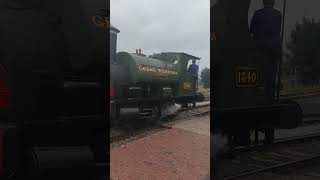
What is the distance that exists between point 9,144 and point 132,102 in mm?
701

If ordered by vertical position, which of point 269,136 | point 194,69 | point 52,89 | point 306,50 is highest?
point 306,50

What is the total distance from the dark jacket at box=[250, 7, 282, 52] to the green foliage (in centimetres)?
9

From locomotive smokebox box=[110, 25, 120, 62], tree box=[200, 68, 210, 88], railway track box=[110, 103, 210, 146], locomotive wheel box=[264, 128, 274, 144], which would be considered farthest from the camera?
locomotive wheel box=[264, 128, 274, 144]

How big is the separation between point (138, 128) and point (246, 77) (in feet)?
2.12

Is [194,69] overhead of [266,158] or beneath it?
overhead

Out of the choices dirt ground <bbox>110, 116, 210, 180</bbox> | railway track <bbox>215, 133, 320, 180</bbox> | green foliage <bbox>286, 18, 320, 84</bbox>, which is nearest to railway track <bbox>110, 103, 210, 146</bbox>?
dirt ground <bbox>110, 116, 210, 180</bbox>

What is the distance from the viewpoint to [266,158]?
2279mm

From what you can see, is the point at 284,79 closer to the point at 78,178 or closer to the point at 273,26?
the point at 273,26

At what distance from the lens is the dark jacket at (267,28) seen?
2.11 m

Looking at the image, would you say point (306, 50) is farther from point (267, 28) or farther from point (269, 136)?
point (269, 136)

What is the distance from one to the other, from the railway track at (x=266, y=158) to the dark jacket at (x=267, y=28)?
528 millimetres

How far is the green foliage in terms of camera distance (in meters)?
2.21

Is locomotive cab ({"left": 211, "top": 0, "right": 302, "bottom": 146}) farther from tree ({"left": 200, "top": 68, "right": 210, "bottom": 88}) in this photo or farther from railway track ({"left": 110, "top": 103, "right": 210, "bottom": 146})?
railway track ({"left": 110, "top": 103, "right": 210, "bottom": 146})

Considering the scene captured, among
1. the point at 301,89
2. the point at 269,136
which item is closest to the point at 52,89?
the point at 269,136
